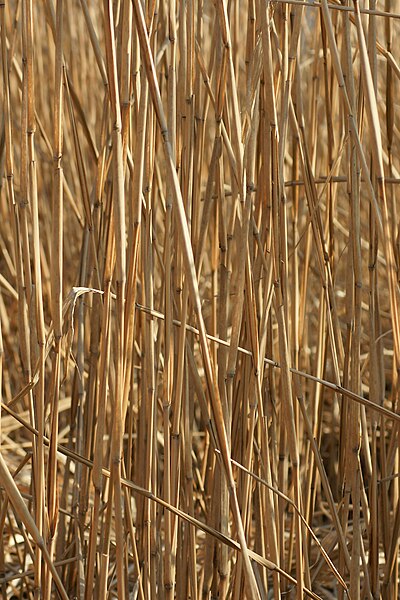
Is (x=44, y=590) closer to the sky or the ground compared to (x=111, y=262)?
closer to the ground

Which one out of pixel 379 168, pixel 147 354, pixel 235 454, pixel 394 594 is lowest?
pixel 394 594

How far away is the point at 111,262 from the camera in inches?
22.3

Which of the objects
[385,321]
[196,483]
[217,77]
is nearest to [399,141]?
[385,321]

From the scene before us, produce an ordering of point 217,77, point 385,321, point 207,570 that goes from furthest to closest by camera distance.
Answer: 1. point 385,321
2. point 207,570
3. point 217,77

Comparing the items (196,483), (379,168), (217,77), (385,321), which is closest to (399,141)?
(385,321)

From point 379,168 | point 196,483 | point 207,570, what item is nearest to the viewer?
point 379,168

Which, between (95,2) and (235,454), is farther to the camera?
(95,2)

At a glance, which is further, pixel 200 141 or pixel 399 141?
pixel 399 141

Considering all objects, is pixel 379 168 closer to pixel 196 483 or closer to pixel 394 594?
pixel 394 594

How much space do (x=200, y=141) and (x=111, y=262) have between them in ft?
0.52

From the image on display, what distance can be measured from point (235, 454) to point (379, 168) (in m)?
0.33

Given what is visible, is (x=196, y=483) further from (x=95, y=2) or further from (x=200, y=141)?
(x=95, y=2)

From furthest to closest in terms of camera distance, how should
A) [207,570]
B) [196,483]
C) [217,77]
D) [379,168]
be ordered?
[196,483]
[207,570]
[217,77]
[379,168]

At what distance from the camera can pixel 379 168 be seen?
A: 0.51 m
